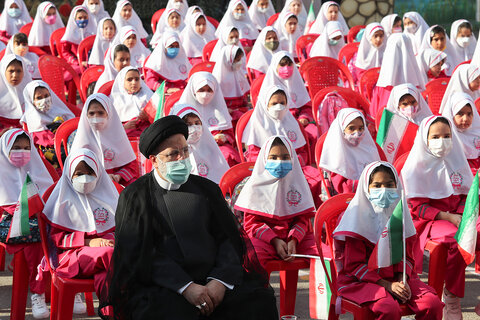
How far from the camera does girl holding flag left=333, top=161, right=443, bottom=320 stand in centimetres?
373

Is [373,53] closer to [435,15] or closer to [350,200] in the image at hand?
[350,200]

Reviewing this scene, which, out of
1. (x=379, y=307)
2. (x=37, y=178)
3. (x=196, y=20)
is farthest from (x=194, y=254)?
(x=196, y=20)

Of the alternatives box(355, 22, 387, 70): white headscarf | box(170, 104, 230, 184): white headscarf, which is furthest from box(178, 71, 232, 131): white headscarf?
box(355, 22, 387, 70): white headscarf

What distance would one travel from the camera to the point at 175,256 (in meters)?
3.37

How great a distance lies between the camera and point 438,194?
15.4 feet

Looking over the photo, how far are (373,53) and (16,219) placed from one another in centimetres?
558

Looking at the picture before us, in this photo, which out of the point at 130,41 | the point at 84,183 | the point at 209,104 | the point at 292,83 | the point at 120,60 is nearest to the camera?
the point at 84,183

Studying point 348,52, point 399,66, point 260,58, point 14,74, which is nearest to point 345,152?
point 399,66

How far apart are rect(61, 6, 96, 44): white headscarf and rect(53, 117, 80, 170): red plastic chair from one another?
4526mm

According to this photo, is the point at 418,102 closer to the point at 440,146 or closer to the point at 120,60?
the point at 440,146

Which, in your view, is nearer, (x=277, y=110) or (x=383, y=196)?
(x=383, y=196)

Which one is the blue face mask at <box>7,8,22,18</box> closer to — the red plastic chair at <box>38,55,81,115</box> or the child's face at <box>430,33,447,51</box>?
the red plastic chair at <box>38,55,81,115</box>

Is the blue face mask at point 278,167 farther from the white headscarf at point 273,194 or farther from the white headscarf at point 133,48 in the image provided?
the white headscarf at point 133,48

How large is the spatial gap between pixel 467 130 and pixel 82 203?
2.72 meters
